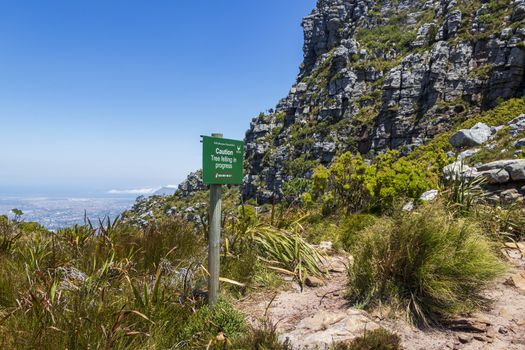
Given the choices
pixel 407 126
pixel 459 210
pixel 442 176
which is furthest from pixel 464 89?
pixel 459 210

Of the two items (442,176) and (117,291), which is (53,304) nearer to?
(117,291)

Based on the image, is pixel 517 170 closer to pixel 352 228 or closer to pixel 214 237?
pixel 352 228

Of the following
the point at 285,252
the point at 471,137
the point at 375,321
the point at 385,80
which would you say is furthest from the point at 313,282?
the point at 385,80

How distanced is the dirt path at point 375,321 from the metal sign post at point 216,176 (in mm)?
717

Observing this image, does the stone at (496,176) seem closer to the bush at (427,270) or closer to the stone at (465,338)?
the bush at (427,270)

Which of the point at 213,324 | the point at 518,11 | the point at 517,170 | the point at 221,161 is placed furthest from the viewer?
the point at 518,11

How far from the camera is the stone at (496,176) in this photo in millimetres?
9197

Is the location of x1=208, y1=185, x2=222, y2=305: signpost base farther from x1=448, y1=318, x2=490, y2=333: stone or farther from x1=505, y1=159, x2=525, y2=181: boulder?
x1=505, y1=159, x2=525, y2=181: boulder

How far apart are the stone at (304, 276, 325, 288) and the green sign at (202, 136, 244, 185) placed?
214 cm

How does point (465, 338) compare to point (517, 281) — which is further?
point (517, 281)

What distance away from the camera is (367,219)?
7215mm

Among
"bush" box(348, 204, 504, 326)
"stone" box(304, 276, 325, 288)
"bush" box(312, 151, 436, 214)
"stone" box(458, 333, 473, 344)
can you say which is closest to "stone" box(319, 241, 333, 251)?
"stone" box(304, 276, 325, 288)

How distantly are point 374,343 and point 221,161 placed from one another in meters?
2.29

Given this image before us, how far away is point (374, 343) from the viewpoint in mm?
2961
